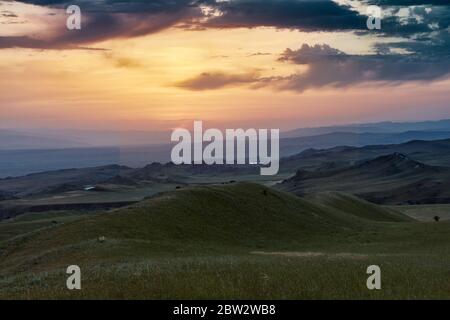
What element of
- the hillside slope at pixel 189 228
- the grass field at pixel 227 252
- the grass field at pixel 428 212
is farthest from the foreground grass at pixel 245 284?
the grass field at pixel 428 212

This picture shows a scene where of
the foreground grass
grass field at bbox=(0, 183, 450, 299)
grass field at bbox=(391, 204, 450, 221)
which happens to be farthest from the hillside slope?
grass field at bbox=(391, 204, 450, 221)

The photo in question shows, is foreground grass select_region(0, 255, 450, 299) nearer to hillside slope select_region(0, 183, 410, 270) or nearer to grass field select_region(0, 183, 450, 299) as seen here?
grass field select_region(0, 183, 450, 299)

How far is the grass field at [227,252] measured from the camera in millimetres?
18812

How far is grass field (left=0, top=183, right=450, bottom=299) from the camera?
18.8 meters

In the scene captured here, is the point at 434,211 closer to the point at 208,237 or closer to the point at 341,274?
the point at 208,237

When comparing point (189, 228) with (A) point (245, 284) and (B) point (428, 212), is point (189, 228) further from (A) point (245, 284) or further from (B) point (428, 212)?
(B) point (428, 212)

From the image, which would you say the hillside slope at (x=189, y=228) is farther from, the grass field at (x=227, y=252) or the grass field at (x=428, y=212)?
the grass field at (x=428, y=212)

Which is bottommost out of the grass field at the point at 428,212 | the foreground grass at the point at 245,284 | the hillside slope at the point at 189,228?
the grass field at the point at 428,212

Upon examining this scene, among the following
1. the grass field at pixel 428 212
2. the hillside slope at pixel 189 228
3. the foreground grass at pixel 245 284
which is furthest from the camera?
the grass field at pixel 428 212

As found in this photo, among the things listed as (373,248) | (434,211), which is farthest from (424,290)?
(434,211)

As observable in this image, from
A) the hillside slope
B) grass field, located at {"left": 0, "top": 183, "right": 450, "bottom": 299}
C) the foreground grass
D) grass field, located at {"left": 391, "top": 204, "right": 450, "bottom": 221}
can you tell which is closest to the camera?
the foreground grass

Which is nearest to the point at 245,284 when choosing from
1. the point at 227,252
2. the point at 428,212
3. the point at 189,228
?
the point at 227,252

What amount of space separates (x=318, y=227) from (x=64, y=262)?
1335 inches
